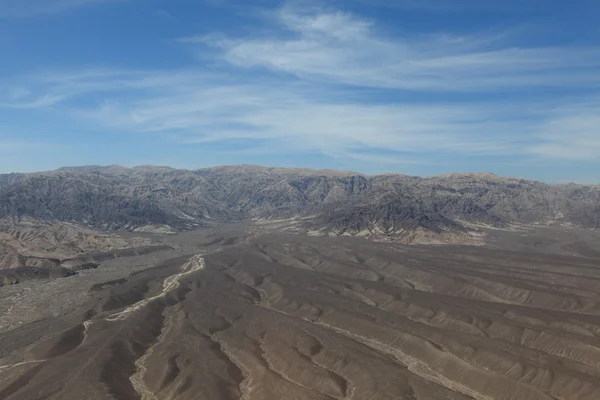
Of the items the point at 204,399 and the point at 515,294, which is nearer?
the point at 204,399

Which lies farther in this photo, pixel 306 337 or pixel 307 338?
pixel 306 337

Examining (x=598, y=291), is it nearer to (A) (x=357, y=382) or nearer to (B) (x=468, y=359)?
(B) (x=468, y=359)

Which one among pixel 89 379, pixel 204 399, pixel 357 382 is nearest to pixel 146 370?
pixel 89 379

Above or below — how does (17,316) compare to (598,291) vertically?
below

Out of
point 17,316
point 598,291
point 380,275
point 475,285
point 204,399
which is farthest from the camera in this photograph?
point 380,275

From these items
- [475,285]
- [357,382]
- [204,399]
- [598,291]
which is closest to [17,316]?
[204,399]

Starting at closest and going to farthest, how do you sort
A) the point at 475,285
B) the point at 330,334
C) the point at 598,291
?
the point at 330,334 → the point at 598,291 → the point at 475,285
